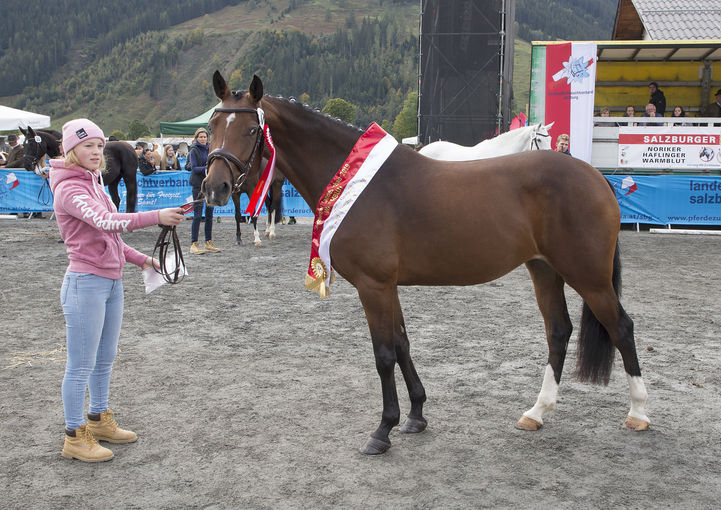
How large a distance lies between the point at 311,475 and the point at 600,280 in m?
1.95

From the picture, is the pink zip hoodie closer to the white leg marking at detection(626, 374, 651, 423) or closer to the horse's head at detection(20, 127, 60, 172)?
the white leg marking at detection(626, 374, 651, 423)

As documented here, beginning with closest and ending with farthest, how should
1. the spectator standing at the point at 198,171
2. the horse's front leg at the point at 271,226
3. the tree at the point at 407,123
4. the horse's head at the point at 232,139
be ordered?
the horse's head at the point at 232,139 < the spectator standing at the point at 198,171 < the horse's front leg at the point at 271,226 < the tree at the point at 407,123

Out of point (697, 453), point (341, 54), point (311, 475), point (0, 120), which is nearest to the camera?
point (311, 475)

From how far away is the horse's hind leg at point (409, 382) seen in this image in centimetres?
366

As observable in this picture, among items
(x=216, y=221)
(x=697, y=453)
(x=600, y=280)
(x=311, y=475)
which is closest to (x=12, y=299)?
(x=311, y=475)

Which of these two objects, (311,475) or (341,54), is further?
(341,54)

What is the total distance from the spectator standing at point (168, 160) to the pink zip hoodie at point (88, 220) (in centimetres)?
1459

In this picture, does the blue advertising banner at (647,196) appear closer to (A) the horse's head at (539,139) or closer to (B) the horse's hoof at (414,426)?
(A) the horse's head at (539,139)

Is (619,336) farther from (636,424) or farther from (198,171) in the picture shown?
(198,171)

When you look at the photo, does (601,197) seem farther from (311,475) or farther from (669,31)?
(669,31)

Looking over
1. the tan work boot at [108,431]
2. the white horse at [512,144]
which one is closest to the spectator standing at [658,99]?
the white horse at [512,144]

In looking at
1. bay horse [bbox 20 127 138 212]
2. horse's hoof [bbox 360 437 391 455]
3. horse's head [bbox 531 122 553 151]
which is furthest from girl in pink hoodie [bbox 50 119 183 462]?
bay horse [bbox 20 127 138 212]

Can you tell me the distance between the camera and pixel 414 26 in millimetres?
151375

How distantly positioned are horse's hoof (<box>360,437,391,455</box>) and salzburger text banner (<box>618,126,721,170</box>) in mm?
12378
